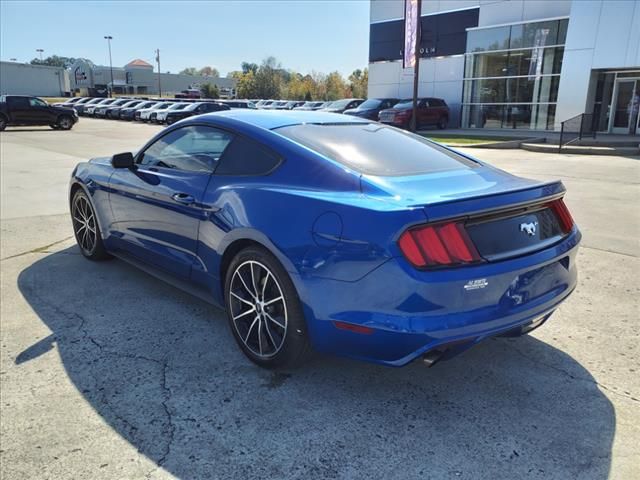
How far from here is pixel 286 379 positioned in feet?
10.2

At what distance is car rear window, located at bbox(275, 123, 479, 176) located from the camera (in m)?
3.14

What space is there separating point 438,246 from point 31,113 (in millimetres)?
28181

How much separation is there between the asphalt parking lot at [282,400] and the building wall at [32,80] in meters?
79.2

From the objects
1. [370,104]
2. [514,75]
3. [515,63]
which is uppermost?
[515,63]

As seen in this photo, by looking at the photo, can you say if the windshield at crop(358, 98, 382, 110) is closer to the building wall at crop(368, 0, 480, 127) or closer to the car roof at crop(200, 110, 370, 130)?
the building wall at crop(368, 0, 480, 127)

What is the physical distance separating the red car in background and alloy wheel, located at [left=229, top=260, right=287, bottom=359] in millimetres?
21721

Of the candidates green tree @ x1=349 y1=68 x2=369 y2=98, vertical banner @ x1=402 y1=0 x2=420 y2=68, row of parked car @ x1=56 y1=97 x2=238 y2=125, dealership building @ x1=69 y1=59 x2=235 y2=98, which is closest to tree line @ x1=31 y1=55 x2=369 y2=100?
green tree @ x1=349 y1=68 x2=369 y2=98

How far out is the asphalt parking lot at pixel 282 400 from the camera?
7.85ft

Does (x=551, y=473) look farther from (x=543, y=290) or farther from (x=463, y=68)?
(x=463, y=68)

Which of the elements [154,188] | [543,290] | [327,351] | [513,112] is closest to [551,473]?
[543,290]

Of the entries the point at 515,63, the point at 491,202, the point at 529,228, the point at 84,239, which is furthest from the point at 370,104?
the point at 491,202

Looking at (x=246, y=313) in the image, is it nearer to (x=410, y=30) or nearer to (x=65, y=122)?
(x=410, y=30)

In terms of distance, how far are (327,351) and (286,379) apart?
1.50 feet

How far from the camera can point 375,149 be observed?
3449mm
